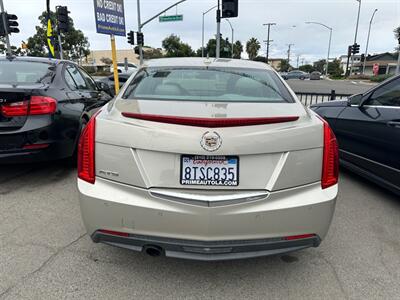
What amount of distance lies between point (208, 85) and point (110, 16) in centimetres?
603

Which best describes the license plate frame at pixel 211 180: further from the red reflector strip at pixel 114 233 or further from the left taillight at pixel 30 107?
the left taillight at pixel 30 107

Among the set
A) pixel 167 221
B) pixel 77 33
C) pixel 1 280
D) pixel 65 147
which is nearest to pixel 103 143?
pixel 167 221

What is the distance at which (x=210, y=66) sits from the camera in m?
2.98

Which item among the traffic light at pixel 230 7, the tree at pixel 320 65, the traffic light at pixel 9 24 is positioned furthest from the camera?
the tree at pixel 320 65

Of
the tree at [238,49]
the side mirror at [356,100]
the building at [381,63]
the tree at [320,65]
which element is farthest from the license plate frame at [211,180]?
the tree at [320,65]

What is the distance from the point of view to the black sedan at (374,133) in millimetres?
3414

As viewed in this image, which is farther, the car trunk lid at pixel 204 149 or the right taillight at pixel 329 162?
the right taillight at pixel 329 162

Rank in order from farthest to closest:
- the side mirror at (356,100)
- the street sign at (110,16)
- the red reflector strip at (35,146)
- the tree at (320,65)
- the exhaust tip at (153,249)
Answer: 1. the tree at (320,65)
2. the street sign at (110,16)
3. the side mirror at (356,100)
4. the red reflector strip at (35,146)
5. the exhaust tip at (153,249)

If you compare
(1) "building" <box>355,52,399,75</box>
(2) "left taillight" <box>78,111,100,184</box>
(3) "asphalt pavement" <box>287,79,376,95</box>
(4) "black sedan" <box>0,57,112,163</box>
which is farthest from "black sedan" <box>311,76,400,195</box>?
(1) "building" <box>355,52,399,75</box>

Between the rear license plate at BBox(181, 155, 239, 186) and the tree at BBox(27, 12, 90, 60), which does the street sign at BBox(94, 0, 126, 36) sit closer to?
the rear license plate at BBox(181, 155, 239, 186)

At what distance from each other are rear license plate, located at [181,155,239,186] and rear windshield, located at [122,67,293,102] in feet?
2.20

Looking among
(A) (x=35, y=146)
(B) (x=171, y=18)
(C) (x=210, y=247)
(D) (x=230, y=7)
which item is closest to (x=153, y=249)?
(C) (x=210, y=247)

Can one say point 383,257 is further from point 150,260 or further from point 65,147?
point 65,147

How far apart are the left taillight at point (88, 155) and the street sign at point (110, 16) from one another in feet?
20.4
